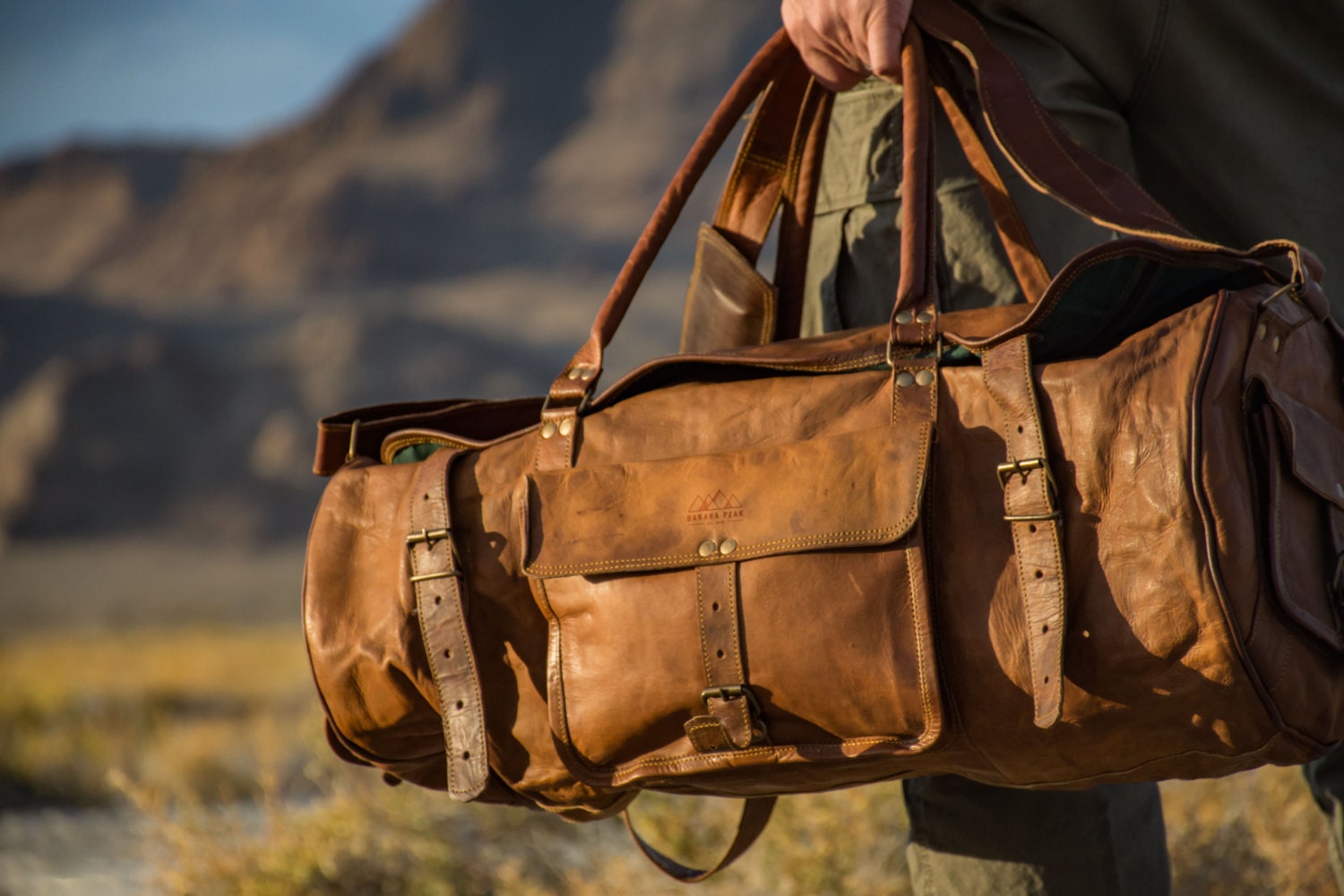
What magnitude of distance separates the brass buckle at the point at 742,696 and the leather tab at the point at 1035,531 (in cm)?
32

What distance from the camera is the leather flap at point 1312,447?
138 cm

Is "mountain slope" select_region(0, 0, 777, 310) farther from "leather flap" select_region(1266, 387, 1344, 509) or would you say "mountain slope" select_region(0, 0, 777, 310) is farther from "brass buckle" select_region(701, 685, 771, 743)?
"leather flap" select_region(1266, 387, 1344, 509)

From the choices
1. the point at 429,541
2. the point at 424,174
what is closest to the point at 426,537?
the point at 429,541

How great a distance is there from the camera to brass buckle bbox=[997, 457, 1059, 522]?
4.69ft

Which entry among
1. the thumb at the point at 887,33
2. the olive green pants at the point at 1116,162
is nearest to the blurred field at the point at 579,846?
the olive green pants at the point at 1116,162

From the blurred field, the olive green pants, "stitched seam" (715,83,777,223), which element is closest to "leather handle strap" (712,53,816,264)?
"stitched seam" (715,83,777,223)

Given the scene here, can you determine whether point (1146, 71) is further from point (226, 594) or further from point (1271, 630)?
point (226, 594)

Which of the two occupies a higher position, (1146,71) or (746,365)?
(1146,71)

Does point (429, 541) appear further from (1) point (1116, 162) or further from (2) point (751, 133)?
(1) point (1116, 162)

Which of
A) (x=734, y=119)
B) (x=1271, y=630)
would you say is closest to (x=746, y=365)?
(x=734, y=119)

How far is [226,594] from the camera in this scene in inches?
1394

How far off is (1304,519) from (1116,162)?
690 millimetres

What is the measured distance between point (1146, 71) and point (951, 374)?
610 mm

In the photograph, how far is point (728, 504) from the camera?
158cm
